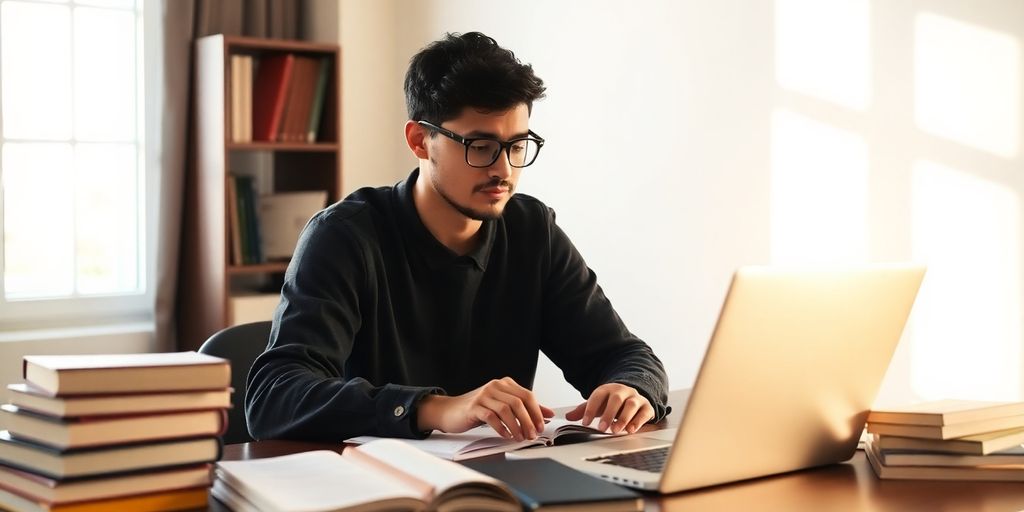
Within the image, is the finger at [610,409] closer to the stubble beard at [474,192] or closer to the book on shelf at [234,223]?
the stubble beard at [474,192]

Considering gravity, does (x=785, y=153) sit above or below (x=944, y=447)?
above

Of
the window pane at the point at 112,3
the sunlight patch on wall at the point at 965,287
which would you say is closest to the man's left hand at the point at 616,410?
the sunlight patch on wall at the point at 965,287

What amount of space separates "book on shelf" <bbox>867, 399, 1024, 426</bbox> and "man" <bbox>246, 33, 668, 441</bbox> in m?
0.34

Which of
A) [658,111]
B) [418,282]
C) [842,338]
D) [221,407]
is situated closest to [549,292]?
[418,282]

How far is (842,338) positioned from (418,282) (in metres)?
0.82

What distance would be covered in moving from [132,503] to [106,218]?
9.19ft

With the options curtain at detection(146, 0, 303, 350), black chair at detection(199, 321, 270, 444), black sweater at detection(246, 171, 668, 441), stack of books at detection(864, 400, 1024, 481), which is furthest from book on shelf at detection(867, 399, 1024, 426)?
curtain at detection(146, 0, 303, 350)

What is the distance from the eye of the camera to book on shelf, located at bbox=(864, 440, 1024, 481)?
1325 millimetres

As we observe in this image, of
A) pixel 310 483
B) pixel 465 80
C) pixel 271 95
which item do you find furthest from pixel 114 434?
pixel 271 95

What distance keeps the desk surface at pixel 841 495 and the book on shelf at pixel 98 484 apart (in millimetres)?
48

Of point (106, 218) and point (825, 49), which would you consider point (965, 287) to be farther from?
point (106, 218)

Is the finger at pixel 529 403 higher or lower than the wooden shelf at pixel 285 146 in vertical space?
lower

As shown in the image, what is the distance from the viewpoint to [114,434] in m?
1.05

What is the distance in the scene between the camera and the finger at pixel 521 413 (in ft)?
4.55
